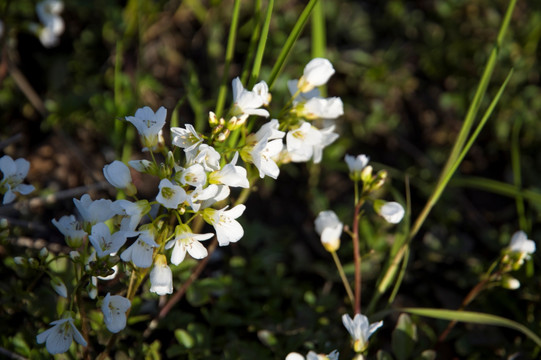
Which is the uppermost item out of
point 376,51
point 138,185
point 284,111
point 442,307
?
point 284,111

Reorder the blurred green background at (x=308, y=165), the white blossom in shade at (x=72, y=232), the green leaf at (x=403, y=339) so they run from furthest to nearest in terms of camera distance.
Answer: the blurred green background at (x=308, y=165), the green leaf at (x=403, y=339), the white blossom in shade at (x=72, y=232)

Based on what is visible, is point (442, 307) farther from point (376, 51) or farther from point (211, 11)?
point (211, 11)

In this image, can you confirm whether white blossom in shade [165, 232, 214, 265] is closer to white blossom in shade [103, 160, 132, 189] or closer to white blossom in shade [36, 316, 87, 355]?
white blossom in shade [103, 160, 132, 189]

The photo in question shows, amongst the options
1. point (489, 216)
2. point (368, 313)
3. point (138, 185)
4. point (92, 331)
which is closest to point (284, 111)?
point (368, 313)

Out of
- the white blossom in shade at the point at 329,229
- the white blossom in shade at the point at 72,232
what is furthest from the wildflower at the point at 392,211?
the white blossom in shade at the point at 72,232

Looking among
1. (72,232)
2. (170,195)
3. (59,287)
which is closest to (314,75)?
(170,195)

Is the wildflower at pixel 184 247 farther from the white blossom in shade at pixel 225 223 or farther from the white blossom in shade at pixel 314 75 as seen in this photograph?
the white blossom in shade at pixel 314 75

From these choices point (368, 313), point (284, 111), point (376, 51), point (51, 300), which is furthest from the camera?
point (376, 51)
